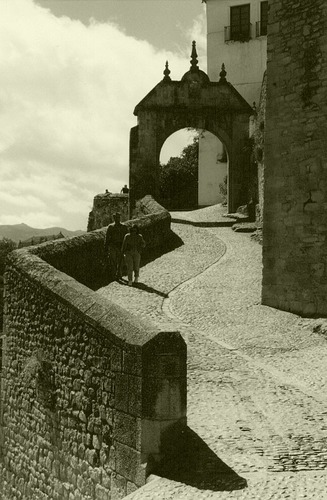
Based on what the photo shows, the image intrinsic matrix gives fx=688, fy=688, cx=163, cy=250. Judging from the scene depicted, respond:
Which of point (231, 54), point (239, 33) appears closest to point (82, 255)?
point (231, 54)

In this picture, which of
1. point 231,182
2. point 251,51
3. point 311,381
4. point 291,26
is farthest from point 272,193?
point 251,51

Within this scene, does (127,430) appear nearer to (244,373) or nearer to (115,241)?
(244,373)

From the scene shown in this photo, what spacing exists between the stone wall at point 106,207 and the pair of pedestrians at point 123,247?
1714cm

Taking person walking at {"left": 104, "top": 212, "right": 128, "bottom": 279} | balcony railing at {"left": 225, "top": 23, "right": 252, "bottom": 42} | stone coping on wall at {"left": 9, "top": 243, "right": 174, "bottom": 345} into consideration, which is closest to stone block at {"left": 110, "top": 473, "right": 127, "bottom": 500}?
stone coping on wall at {"left": 9, "top": 243, "right": 174, "bottom": 345}

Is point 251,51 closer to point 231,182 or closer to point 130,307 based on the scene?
point 231,182

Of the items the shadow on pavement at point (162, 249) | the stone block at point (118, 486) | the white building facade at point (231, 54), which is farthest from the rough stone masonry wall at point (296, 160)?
the white building facade at point (231, 54)

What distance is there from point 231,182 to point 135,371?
68.5 ft

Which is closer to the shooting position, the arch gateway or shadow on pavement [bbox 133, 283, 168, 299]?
shadow on pavement [bbox 133, 283, 168, 299]

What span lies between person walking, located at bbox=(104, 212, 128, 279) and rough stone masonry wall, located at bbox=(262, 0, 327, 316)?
3213mm

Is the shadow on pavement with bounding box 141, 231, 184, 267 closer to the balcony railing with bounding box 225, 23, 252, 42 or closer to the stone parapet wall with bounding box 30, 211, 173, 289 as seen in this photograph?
the stone parapet wall with bounding box 30, 211, 173, 289

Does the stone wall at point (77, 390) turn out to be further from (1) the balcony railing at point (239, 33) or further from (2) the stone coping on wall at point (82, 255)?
(1) the balcony railing at point (239, 33)

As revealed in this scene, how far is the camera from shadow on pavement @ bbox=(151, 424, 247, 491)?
18.7 feet

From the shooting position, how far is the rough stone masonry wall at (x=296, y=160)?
1245cm

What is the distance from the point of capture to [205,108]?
87.7 ft
